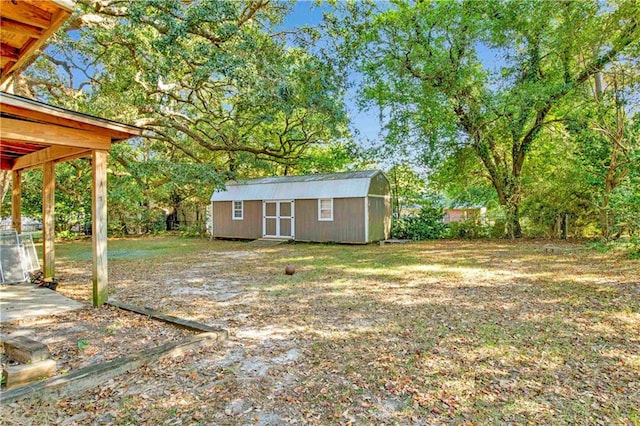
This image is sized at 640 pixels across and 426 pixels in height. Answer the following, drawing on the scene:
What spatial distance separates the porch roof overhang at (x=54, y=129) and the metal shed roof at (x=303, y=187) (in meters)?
8.05

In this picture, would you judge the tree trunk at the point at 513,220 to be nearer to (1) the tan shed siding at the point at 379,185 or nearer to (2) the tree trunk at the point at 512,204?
(2) the tree trunk at the point at 512,204

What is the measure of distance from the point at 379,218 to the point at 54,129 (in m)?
11.2

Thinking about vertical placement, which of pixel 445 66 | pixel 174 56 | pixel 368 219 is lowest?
pixel 368 219

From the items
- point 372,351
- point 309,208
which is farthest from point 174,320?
point 309,208

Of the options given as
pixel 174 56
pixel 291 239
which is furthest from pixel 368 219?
pixel 174 56

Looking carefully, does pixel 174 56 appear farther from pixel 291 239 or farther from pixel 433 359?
pixel 291 239

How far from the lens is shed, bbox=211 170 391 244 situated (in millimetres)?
13320

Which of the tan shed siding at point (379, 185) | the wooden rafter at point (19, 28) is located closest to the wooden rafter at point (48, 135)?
the wooden rafter at point (19, 28)

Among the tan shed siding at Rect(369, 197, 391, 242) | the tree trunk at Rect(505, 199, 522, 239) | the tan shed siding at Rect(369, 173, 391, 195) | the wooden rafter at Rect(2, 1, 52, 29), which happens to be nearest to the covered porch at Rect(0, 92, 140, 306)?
the wooden rafter at Rect(2, 1, 52, 29)

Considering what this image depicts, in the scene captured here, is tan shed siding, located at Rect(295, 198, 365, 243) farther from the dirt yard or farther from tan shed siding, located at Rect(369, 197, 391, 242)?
the dirt yard

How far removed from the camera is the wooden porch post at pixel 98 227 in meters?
4.75

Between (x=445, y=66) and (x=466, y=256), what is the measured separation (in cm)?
614

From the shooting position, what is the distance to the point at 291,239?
14.7m

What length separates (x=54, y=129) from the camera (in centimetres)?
440
